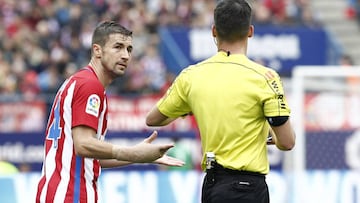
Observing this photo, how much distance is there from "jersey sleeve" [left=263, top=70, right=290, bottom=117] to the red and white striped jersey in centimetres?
104

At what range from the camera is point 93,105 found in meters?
6.14

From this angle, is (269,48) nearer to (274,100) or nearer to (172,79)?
(172,79)

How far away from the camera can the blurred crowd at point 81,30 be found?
763 inches

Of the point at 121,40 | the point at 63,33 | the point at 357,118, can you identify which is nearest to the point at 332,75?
the point at 357,118

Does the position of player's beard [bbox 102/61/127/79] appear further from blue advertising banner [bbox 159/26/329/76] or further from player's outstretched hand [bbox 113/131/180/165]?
blue advertising banner [bbox 159/26/329/76]

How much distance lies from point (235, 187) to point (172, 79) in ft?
41.0

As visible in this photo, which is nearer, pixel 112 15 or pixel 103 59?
pixel 103 59

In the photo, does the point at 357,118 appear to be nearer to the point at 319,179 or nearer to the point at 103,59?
the point at 319,179

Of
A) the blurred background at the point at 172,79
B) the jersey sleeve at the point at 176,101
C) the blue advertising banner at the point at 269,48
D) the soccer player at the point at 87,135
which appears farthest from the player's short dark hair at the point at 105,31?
the blue advertising banner at the point at 269,48

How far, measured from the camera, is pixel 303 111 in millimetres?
12773

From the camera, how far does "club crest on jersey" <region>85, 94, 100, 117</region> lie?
611 cm

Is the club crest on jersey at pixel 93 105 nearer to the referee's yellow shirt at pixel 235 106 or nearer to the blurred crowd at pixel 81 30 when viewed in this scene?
the referee's yellow shirt at pixel 235 106

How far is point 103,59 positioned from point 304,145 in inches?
245

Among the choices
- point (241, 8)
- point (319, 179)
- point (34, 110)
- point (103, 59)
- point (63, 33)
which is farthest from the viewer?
point (63, 33)
